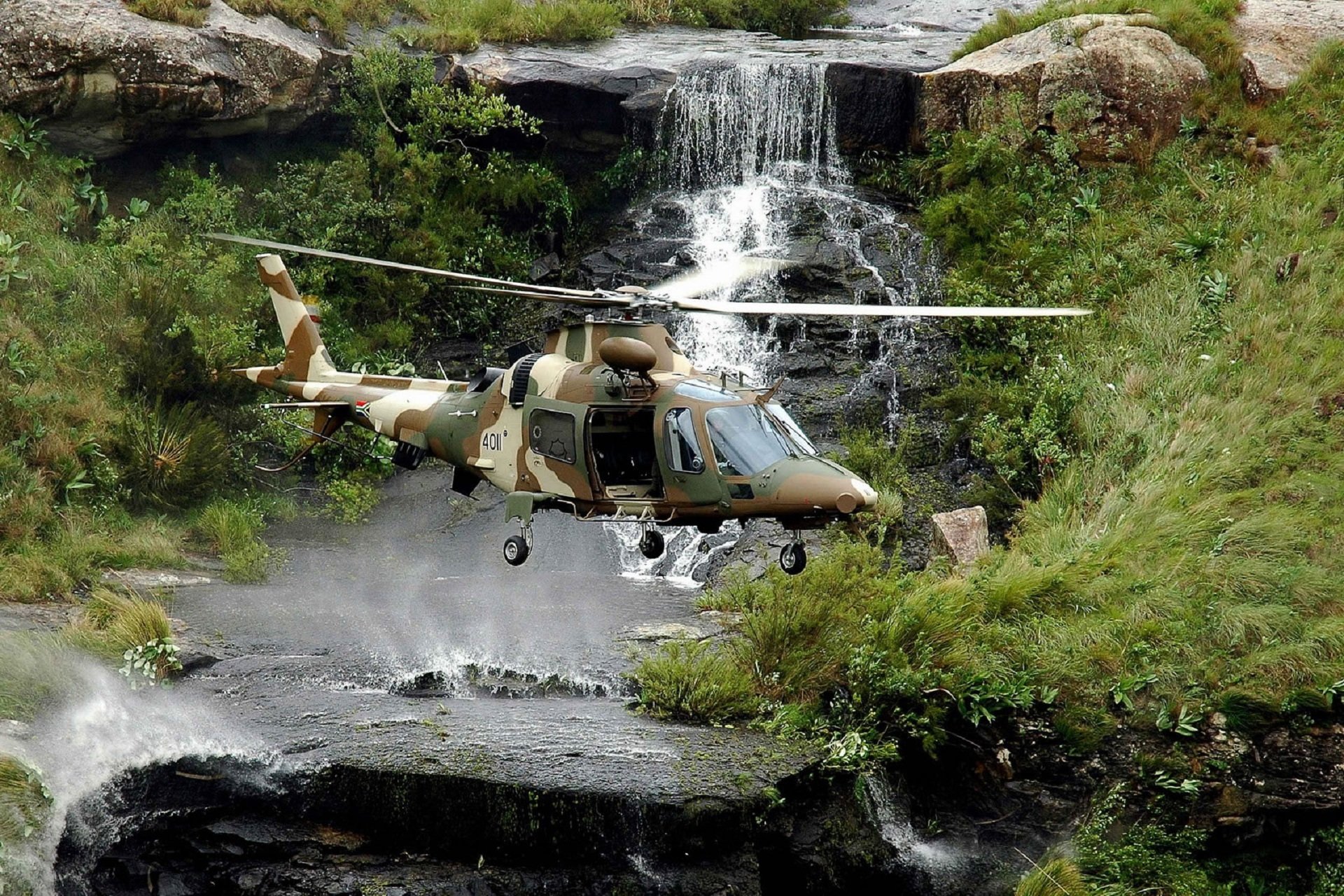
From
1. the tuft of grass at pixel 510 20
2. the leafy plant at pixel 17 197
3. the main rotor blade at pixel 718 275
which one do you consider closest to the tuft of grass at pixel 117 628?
the main rotor blade at pixel 718 275

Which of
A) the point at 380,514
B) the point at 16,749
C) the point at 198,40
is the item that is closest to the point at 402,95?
the point at 198,40

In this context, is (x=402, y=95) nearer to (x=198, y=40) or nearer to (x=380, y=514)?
(x=198, y=40)

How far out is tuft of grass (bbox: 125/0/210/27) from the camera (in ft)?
64.9

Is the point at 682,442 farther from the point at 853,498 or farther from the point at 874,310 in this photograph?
the point at 874,310

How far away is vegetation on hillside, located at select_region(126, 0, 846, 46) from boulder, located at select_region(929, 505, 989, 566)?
11.9 metres

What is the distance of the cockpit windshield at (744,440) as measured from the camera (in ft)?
37.0

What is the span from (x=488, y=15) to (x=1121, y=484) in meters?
13.8

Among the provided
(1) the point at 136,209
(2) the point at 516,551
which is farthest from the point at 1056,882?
(1) the point at 136,209

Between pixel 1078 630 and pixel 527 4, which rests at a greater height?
pixel 527 4

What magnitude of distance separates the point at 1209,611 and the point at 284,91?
15.5 metres

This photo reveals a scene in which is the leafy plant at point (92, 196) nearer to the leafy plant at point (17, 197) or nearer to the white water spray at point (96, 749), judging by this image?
the leafy plant at point (17, 197)

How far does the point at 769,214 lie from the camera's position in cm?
2114

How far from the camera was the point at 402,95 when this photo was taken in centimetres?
2195

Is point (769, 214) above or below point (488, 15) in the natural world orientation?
below
